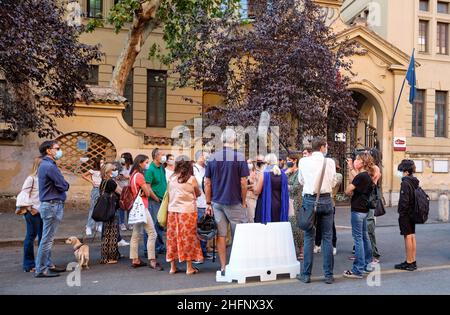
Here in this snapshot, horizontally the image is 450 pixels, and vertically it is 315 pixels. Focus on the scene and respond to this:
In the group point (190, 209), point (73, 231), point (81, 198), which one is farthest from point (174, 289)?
point (81, 198)

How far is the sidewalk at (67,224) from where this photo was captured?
10.7 m

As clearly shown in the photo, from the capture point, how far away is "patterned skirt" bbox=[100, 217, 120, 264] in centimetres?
841

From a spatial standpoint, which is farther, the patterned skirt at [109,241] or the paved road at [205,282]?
the patterned skirt at [109,241]

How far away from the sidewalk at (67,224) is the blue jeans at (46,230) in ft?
11.1

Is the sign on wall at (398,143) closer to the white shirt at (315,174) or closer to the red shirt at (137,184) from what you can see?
the white shirt at (315,174)

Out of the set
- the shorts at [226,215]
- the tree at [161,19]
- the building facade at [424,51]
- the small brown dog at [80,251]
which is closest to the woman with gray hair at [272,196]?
→ the shorts at [226,215]

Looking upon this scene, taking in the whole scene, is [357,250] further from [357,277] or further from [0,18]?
[0,18]

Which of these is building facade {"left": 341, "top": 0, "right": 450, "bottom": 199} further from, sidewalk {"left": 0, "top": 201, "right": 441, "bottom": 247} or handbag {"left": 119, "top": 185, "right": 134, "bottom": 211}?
handbag {"left": 119, "top": 185, "right": 134, "bottom": 211}

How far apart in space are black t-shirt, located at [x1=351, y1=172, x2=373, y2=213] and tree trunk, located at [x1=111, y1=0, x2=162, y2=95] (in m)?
10.4

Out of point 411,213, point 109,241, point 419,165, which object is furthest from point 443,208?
point 109,241
